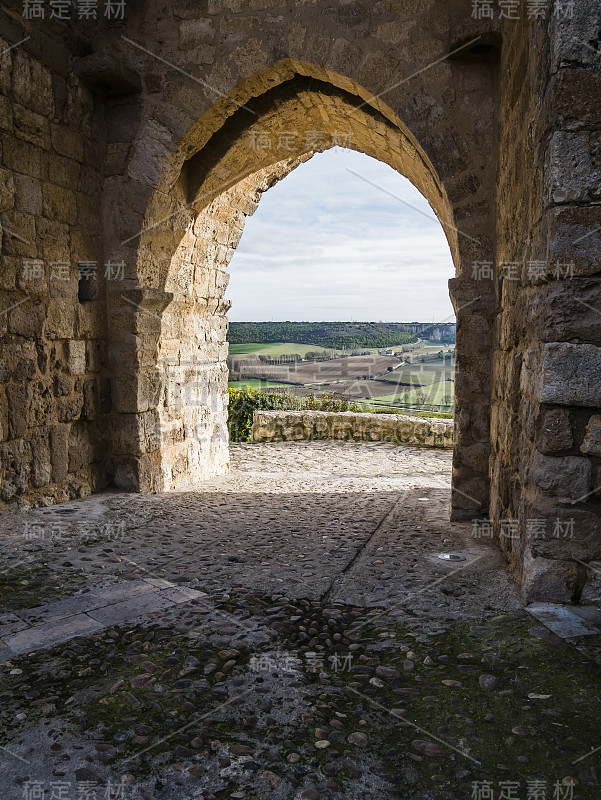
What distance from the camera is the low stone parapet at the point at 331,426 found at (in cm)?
877

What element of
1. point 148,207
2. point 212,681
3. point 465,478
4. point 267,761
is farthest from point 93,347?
point 267,761

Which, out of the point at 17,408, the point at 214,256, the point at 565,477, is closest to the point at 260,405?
the point at 214,256

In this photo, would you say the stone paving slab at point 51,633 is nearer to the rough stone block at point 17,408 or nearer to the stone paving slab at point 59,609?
the stone paving slab at point 59,609

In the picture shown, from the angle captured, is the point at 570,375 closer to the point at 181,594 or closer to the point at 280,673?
the point at 280,673

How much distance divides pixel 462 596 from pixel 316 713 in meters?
0.98

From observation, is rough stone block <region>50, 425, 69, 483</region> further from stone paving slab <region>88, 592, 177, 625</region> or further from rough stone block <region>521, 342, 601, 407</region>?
rough stone block <region>521, 342, 601, 407</region>

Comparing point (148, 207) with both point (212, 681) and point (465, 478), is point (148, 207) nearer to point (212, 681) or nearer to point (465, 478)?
point (465, 478)

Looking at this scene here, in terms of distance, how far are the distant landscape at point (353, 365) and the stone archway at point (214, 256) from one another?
3.15m

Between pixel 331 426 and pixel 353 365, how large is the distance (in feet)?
7.95

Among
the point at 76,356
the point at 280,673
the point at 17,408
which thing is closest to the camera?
the point at 280,673

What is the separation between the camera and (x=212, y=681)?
1823mm

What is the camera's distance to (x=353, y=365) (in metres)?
11.2

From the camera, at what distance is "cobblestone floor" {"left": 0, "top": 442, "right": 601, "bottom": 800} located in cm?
144

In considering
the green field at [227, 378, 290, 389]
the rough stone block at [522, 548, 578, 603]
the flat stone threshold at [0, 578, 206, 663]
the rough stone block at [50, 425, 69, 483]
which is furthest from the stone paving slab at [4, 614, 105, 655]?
the green field at [227, 378, 290, 389]
